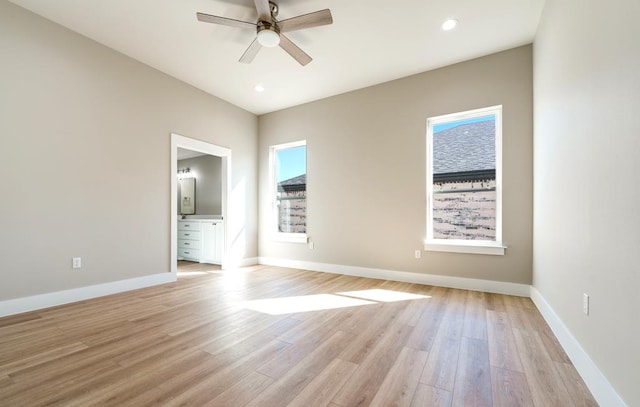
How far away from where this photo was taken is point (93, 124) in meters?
3.11

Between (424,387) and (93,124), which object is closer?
(424,387)

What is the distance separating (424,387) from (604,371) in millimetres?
898

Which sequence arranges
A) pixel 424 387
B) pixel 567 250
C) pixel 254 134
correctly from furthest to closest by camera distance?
pixel 254 134, pixel 567 250, pixel 424 387

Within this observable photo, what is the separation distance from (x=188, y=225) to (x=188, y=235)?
22 cm

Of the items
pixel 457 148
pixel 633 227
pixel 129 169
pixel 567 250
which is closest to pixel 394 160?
pixel 457 148

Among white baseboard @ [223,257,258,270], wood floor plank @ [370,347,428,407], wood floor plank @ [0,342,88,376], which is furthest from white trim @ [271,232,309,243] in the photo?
wood floor plank @ [0,342,88,376]

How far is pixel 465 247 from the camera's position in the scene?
3.38m

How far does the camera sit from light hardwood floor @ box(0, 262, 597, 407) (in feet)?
4.67

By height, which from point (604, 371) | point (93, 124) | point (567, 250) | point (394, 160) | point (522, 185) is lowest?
point (604, 371)

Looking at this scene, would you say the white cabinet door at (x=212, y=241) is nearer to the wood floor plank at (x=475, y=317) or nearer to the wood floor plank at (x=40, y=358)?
the wood floor plank at (x=40, y=358)

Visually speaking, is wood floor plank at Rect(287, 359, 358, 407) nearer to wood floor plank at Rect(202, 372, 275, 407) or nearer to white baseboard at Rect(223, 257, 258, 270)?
wood floor plank at Rect(202, 372, 275, 407)

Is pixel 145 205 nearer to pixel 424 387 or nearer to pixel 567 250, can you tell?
pixel 424 387

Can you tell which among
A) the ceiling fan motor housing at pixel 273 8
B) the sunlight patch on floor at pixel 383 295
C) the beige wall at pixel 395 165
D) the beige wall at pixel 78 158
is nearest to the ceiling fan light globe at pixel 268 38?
the ceiling fan motor housing at pixel 273 8

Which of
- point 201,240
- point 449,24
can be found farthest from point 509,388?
point 201,240
